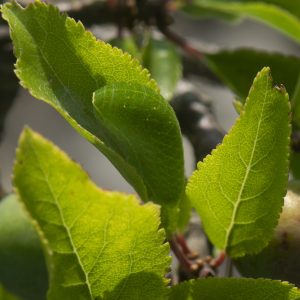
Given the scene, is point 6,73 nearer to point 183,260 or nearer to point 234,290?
point 183,260

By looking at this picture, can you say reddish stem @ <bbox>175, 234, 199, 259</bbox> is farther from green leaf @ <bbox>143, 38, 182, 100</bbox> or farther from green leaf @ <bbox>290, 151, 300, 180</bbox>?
green leaf @ <bbox>143, 38, 182, 100</bbox>

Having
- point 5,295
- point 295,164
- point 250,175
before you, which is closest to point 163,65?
point 295,164

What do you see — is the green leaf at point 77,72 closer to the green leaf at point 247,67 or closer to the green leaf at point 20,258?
the green leaf at point 20,258

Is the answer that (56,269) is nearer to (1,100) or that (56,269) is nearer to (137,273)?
(137,273)

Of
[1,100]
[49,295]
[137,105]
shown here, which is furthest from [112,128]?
[1,100]

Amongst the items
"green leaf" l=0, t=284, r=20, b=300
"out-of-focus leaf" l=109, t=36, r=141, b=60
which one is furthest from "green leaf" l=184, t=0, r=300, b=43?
"green leaf" l=0, t=284, r=20, b=300

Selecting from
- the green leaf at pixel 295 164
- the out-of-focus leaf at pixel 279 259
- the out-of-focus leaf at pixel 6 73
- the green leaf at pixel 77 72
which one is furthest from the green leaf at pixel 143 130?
the out-of-focus leaf at pixel 6 73
